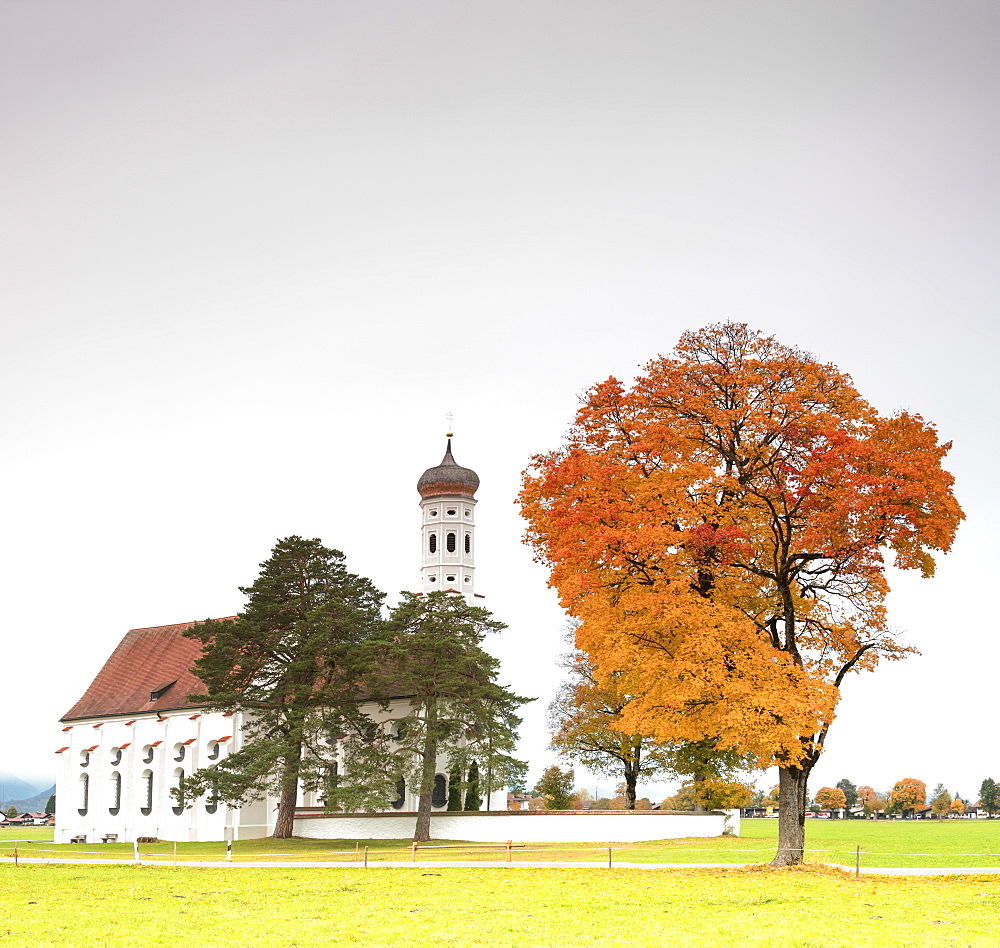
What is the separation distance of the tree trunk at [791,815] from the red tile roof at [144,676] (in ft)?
131

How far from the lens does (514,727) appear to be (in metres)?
45.4

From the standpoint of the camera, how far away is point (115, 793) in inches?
2432

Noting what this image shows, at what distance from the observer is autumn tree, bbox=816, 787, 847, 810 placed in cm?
14112

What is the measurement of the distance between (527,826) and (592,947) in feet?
103

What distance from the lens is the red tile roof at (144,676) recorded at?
201ft

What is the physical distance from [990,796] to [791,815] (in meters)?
126

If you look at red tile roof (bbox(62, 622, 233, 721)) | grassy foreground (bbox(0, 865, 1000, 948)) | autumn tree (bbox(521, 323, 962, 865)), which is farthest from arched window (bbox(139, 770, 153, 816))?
autumn tree (bbox(521, 323, 962, 865))

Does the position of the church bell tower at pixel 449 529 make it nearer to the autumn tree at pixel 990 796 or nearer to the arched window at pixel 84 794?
the arched window at pixel 84 794

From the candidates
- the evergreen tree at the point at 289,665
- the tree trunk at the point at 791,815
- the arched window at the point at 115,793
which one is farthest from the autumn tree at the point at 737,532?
the arched window at the point at 115,793

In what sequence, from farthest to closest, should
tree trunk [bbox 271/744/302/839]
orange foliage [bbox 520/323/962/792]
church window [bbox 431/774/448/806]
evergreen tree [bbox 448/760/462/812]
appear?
1. church window [bbox 431/774/448/806]
2. tree trunk [bbox 271/744/302/839]
3. evergreen tree [bbox 448/760/462/812]
4. orange foliage [bbox 520/323/962/792]

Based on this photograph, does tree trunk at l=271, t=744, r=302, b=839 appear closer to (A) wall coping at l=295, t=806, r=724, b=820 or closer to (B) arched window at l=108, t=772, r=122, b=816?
(A) wall coping at l=295, t=806, r=724, b=820

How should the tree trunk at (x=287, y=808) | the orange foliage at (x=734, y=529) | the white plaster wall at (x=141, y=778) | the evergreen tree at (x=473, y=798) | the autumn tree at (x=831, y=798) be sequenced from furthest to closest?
the autumn tree at (x=831, y=798), the white plaster wall at (x=141, y=778), the evergreen tree at (x=473, y=798), the tree trunk at (x=287, y=808), the orange foliage at (x=734, y=529)

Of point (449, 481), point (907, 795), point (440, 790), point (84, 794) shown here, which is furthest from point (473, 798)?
point (907, 795)

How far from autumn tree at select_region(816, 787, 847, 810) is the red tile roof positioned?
103274mm
